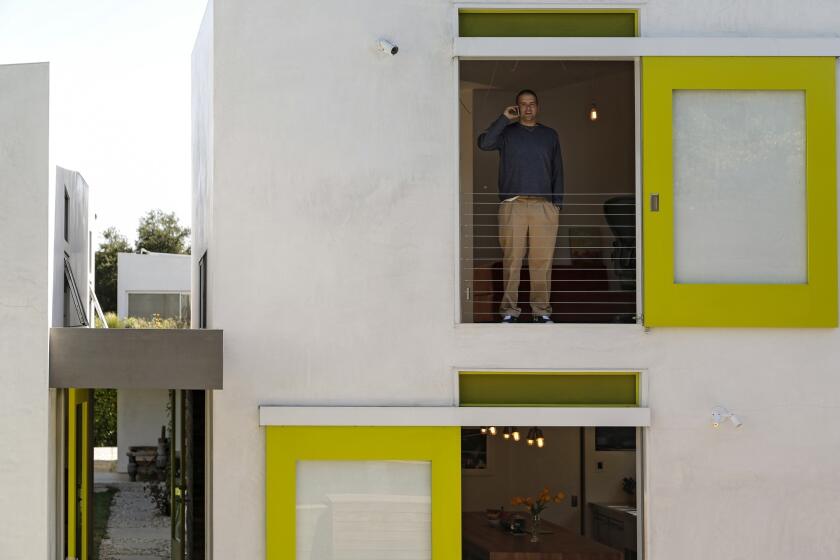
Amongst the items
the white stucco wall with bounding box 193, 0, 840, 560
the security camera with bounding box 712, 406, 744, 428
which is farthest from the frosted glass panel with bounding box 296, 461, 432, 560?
the security camera with bounding box 712, 406, 744, 428

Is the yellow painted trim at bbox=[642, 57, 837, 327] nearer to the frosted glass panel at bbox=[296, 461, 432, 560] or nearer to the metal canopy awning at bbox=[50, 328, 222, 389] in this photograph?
the frosted glass panel at bbox=[296, 461, 432, 560]

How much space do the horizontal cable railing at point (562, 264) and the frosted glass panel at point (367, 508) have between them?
152cm

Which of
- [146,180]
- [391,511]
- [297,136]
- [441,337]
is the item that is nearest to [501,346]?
[441,337]

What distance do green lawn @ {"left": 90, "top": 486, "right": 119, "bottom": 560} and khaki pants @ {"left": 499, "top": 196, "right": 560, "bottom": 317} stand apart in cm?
908

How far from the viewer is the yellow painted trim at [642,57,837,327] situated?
8.48 meters

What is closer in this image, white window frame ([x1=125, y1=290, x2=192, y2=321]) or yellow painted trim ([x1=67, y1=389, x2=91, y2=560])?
yellow painted trim ([x1=67, y1=389, x2=91, y2=560])

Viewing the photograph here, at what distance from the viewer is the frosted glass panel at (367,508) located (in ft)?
27.9

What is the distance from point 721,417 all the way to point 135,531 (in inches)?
453

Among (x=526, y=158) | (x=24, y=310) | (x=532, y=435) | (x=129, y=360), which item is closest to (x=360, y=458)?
(x=129, y=360)

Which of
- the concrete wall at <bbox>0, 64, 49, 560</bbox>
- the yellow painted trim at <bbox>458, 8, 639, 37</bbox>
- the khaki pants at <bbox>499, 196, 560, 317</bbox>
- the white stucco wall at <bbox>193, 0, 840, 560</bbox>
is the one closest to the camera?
the concrete wall at <bbox>0, 64, 49, 560</bbox>

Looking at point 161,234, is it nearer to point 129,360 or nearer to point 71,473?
point 71,473

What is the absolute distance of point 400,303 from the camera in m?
8.59

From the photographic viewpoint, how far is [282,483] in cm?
844

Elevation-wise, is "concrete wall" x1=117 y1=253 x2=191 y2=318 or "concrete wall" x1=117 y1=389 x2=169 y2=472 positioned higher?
"concrete wall" x1=117 y1=253 x2=191 y2=318
